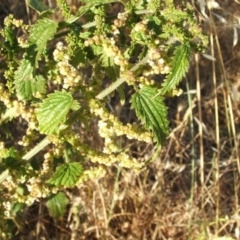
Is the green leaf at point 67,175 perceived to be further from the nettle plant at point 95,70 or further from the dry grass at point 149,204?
the dry grass at point 149,204

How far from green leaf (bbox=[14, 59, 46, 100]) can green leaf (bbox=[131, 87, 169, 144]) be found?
20cm

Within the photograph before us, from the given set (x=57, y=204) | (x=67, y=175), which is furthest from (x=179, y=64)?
(x=57, y=204)

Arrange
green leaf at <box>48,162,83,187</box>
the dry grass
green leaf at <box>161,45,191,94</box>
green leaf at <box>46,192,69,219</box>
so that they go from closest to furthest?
green leaf at <box>161,45,191,94</box> → green leaf at <box>48,162,83,187</box> → green leaf at <box>46,192,69,219</box> → the dry grass

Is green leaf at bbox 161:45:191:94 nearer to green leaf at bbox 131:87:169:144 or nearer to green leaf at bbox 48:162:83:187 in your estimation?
green leaf at bbox 131:87:169:144


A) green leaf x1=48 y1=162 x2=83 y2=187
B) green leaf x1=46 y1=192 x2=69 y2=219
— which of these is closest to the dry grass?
green leaf x1=46 y1=192 x2=69 y2=219

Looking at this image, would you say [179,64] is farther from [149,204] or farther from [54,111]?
[149,204]

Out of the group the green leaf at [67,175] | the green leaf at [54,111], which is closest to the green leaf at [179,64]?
the green leaf at [54,111]

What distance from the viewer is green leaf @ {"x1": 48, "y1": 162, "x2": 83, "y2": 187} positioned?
1.22 m

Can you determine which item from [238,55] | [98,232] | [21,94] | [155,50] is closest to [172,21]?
[155,50]

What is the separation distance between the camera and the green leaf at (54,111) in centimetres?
107

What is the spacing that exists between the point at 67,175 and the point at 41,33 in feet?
1.08

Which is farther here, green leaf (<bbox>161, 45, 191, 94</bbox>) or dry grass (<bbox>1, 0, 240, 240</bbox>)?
dry grass (<bbox>1, 0, 240, 240</bbox>)

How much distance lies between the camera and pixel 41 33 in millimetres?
1071

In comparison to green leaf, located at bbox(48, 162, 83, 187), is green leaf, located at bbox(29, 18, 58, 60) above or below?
above
